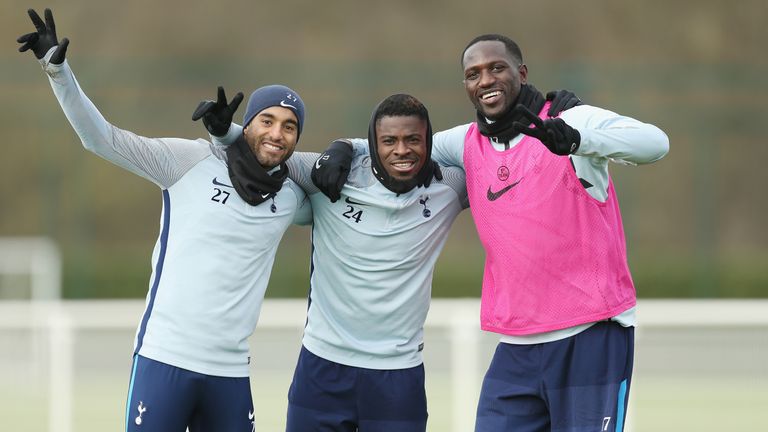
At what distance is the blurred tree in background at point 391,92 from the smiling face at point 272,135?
11.4m

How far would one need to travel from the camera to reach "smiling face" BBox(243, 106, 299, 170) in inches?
211

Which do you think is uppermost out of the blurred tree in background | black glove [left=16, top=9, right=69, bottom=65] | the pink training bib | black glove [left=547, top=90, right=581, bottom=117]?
the blurred tree in background

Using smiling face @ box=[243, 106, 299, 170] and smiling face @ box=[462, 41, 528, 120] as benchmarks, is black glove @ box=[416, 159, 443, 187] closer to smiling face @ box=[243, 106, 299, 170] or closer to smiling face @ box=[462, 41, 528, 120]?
smiling face @ box=[462, 41, 528, 120]

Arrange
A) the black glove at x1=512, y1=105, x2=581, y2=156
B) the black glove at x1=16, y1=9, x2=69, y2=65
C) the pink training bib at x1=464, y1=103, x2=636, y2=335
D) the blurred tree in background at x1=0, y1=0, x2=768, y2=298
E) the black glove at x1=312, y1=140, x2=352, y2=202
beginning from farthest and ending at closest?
the blurred tree in background at x1=0, y1=0, x2=768, y2=298 < the black glove at x1=312, y1=140, x2=352, y2=202 < the pink training bib at x1=464, y1=103, x2=636, y2=335 < the black glove at x1=16, y1=9, x2=69, y2=65 < the black glove at x1=512, y1=105, x2=581, y2=156

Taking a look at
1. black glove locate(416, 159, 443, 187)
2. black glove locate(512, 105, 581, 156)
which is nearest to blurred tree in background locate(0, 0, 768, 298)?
black glove locate(416, 159, 443, 187)

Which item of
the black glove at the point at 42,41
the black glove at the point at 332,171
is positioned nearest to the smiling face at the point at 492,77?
the black glove at the point at 332,171

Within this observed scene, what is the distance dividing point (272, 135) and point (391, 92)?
12846 millimetres

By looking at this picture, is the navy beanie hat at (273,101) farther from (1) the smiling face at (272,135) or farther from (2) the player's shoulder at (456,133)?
(2) the player's shoulder at (456,133)

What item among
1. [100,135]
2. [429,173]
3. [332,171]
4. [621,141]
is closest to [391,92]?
[429,173]

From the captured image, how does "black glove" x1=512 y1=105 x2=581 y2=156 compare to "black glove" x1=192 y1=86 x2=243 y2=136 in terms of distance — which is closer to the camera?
"black glove" x1=512 y1=105 x2=581 y2=156

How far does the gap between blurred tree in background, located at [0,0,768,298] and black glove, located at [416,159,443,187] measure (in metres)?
11.2

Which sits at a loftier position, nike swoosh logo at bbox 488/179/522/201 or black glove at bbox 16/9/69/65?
black glove at bbox 16/9/69/65

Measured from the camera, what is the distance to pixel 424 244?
221 inches

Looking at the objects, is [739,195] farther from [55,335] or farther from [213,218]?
[213,218]
